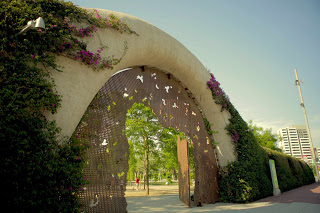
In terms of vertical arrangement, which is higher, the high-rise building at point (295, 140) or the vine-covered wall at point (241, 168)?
the high-rise building at point (295, 140)

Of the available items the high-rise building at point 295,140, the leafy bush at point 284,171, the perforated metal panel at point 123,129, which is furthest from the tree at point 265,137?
the high-rise building at point 295,140

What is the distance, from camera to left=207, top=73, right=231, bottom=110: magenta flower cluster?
883cm

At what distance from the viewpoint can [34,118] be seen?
3.71 meters

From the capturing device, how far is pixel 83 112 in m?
4.93

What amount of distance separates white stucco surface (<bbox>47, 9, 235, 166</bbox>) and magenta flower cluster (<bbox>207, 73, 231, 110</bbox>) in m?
0.20

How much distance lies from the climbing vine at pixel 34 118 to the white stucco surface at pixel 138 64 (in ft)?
0.94

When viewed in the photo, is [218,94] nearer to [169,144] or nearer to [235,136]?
[235,136]

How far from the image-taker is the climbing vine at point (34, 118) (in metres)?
3.32

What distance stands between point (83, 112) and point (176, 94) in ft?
13.7

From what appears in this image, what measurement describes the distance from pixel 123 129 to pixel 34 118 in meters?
2.47

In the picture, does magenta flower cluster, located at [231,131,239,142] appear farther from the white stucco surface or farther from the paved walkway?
the paved walkway

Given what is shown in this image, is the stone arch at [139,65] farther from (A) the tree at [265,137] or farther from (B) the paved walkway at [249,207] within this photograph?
(A) the tree at [265,137]

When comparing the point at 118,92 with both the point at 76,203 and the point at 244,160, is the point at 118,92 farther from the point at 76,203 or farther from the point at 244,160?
the point at 244,160

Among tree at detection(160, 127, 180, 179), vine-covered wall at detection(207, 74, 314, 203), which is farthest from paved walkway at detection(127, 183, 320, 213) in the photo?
tree at detection(160, 127, 180, 179)
